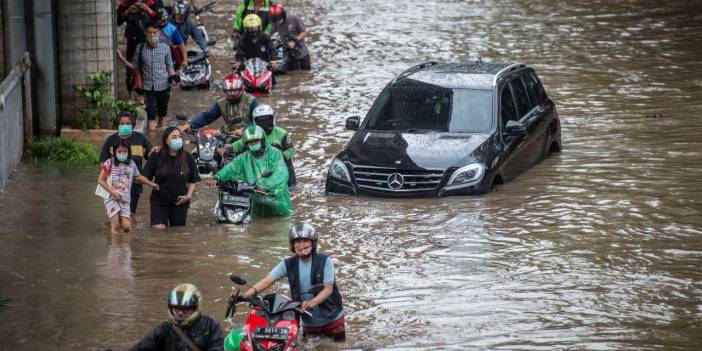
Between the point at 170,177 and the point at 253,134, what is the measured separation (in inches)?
41.7

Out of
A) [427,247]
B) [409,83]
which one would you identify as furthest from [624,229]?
[409,83]

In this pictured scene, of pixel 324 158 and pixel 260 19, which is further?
pixel 260 19

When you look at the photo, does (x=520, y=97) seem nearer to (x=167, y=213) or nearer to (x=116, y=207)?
(x=167, y=213)

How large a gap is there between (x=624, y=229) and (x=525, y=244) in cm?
132

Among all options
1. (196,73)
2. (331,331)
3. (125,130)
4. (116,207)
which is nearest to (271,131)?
(125,130)

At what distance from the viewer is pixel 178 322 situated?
30.9 ft

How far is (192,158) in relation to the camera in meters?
15.7

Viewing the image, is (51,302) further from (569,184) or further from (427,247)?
(569,184)

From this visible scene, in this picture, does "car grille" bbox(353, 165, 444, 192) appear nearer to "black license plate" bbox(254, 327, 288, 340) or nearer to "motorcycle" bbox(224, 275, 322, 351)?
"motorcycle" bbox(224, 275, 322, 351)

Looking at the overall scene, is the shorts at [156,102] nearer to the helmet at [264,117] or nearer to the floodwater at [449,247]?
the floodwater at [449,247]

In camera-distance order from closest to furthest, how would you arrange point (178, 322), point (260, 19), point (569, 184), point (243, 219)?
point (178, 322)
point (243, 219)
point (569, 184)
point (260, 19)

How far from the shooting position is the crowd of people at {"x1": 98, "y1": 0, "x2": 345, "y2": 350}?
1009 cm

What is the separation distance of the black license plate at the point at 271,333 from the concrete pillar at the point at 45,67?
11220mm

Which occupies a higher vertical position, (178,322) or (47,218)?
(178,322)
